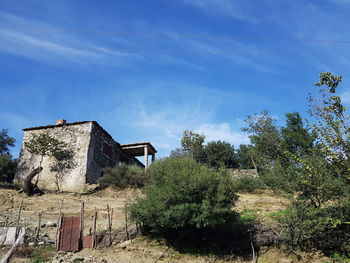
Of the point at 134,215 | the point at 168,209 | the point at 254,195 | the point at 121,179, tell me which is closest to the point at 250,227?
the point at 168,209

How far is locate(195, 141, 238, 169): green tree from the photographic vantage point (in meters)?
38.0

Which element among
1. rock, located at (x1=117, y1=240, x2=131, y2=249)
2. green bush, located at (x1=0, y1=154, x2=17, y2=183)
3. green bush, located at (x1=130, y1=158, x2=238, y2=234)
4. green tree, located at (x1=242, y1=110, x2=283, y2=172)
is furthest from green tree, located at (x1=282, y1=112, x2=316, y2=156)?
green bush, located at (x1=0, y1=154, x2=17, y2=183)

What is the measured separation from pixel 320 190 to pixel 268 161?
12.6 m

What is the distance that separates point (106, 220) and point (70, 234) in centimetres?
269

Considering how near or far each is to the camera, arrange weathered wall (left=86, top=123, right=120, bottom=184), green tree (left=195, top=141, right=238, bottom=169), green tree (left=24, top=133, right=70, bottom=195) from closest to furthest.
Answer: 1. green tree (left=24, top=133, right=70, bottom=195)
2. weathered wall (left=86, top=123, right=120, bottom=184)
3. green tree (left=195, top=141, right=238, bottom=169)

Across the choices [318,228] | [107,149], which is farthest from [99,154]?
[318,228]

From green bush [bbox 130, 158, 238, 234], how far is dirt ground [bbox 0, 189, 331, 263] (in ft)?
3.71

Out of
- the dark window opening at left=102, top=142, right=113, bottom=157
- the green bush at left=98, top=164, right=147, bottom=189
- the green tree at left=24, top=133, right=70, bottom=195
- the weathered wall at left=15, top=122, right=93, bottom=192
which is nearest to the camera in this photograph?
the green bush at left=98, top=164, right=147, bottom=189

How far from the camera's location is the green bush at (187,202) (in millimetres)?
11992

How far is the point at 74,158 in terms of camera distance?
2206cm

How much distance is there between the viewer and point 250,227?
13.4 m

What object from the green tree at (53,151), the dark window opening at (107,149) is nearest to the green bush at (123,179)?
the green tree at (53,151)

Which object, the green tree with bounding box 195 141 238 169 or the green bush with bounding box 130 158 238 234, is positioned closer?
the green bush with bounding box 130 158 238 234

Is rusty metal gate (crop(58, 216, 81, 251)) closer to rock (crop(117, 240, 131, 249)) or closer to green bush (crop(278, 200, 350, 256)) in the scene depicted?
rock (crop(117, 240, 131, 249))
